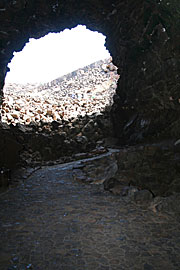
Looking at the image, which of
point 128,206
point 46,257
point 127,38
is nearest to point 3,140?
point 128,206

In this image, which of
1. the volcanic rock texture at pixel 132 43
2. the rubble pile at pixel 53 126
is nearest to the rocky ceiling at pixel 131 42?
the volcanic rock texture at pixel 132 43

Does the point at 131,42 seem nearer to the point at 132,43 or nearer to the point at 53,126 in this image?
Answer: the point at 132,43

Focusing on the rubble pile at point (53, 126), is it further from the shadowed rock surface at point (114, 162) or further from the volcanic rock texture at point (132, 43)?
the volcanic rock texture at point (132, 43)

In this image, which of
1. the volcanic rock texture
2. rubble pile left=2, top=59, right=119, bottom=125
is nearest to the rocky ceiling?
the volcanic rock texture

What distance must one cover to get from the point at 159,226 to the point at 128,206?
3.70 feet

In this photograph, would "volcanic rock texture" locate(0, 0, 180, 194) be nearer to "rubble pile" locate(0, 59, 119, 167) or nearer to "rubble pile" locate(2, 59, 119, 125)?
"rubble pile" locate(0, 59, 119, 167)

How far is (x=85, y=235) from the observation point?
3180 millimetres

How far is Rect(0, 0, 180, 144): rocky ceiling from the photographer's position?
785cm

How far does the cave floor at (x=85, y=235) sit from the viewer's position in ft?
8.05

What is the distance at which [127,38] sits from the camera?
1012cm

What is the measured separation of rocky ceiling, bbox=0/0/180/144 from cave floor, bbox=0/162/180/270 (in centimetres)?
454

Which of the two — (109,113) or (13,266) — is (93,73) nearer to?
(109,113)

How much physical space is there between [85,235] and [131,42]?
9559 mm

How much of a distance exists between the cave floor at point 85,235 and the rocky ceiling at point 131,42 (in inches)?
179
